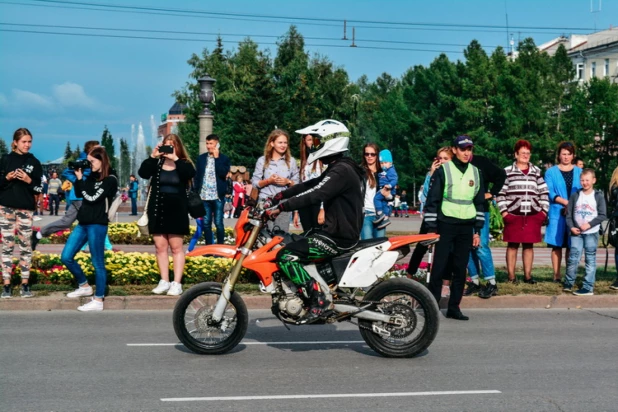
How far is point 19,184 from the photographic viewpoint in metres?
11.1

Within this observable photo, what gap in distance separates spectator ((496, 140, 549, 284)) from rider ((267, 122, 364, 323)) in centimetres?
457

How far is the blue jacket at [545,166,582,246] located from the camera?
12633mm

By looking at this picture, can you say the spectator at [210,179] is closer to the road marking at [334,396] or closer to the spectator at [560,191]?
the spectator at [560,191]

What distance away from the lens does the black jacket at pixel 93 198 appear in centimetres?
1068

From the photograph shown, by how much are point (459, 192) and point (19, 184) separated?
5.30 m

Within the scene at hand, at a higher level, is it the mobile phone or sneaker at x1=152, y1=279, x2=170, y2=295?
the mobile phone

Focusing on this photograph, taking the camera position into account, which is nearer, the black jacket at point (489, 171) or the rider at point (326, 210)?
the rider at point (326, 210)

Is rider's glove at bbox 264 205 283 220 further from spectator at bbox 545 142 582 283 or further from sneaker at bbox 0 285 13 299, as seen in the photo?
spectator at bbox 545 142 582 283

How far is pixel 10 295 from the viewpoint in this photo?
11227mm

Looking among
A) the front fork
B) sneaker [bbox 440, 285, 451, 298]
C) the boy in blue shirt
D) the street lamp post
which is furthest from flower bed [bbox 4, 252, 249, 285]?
the street lamp post

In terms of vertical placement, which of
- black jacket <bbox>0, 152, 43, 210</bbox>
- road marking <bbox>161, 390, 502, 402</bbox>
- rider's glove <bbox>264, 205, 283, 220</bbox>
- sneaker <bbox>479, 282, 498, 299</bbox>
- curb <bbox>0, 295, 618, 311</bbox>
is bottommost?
road marking <bbox>161, 390, 502, 402</bbox>

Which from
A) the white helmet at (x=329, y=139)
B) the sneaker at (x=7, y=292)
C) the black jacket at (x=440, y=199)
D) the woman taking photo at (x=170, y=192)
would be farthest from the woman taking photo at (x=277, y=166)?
the white helmet at (x=329, y=139)

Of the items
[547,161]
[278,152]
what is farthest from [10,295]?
[547,161]

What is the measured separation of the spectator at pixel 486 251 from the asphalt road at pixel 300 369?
1231 millimetres
